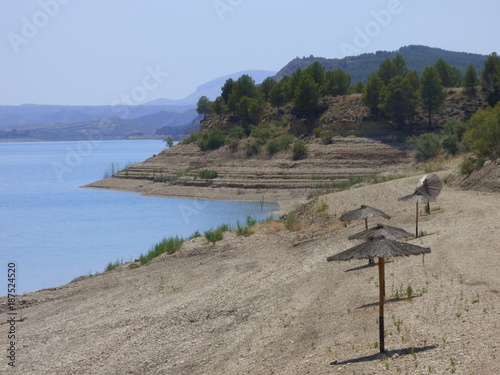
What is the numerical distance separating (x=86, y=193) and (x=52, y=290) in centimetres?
4898

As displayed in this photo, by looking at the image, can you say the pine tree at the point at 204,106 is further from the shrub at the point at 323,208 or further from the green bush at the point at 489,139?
the green bush at the point at 489,139

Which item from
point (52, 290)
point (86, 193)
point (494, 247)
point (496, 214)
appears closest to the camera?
point (494, 247)

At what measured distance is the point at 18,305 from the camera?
797 inches

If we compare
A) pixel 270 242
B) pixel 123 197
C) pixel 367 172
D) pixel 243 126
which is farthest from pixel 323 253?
pixel 243 126

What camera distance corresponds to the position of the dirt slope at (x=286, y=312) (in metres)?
10.2

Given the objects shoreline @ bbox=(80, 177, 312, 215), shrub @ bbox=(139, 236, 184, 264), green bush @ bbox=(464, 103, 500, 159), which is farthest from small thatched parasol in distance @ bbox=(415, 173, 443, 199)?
shoreline @ bbox=(80, 177, 312, 215)

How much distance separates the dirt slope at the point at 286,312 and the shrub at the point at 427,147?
2896 cm

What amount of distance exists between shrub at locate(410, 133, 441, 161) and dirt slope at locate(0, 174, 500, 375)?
2896 cm

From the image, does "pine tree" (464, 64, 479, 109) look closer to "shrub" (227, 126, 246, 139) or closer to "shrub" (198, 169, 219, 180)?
"shrub" (227, 126, 246, 139)

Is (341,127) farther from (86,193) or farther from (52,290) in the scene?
(52,290)

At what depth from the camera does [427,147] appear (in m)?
54.4

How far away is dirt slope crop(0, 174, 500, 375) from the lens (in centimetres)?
1023

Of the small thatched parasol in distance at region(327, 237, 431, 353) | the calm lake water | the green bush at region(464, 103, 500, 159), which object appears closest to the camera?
the small thatched parasol in distance at region(327, 237, 431, 353)

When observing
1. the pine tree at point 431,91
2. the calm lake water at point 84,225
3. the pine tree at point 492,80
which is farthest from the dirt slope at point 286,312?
the pine tree at point 492,80
